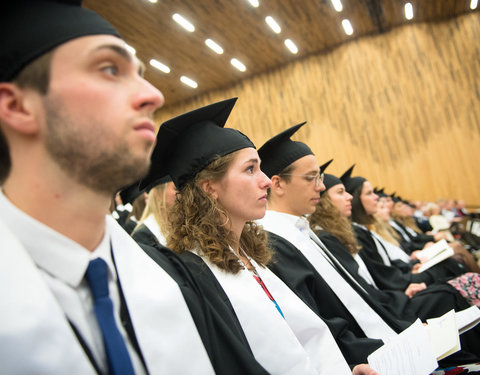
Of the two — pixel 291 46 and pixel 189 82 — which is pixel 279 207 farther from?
pixel 189 82

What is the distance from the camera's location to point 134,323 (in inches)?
38.3

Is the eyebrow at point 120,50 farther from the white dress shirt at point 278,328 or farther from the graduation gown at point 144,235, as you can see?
the graduation gown at point 144,235

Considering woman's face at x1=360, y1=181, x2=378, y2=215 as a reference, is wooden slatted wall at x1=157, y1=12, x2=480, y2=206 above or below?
above

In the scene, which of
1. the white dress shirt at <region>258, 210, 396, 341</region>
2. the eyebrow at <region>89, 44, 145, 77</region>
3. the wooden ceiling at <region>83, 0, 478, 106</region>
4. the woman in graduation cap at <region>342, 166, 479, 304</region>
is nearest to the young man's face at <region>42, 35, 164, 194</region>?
the eyebrow at <region>89, 44, 145, 77</region>

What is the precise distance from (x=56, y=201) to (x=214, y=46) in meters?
10.4

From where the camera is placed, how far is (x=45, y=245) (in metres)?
0.90

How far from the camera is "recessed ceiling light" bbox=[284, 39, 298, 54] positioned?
1128 centimetres

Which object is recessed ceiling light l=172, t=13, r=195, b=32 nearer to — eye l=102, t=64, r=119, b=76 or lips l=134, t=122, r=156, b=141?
eye l=102, t=64, r=119, b=76

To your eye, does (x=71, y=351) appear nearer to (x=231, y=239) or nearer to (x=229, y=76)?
(x=231, y=239)

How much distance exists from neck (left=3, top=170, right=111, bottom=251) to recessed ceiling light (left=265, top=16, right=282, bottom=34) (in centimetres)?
985

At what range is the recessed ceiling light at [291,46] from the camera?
11.3 meters

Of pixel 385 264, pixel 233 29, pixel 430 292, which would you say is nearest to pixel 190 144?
pixel 430 292

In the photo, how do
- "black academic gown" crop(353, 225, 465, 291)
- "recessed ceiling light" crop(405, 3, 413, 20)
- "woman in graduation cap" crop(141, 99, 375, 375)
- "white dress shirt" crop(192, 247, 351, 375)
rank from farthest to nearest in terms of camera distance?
"recessed ceiling light" crop(405, 3, 413, 20), "black academic gown" crop(353, 225, 465, 291), "woman in graduation cap" crop(141, 99, 375, 375), "white dress shirt" crop(192, 247, 351, 375)

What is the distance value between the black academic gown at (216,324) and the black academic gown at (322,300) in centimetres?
78
